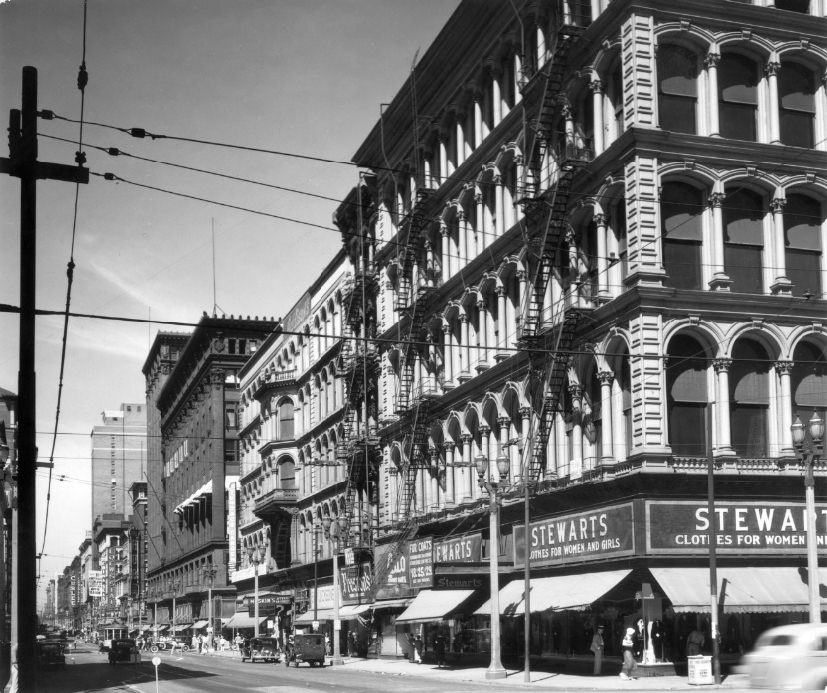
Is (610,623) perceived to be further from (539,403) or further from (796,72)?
(796,72)

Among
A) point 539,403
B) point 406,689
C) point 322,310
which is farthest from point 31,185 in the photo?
point 322,310

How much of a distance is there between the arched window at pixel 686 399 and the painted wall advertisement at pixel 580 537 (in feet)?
9.25

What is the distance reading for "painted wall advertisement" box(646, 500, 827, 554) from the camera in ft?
122

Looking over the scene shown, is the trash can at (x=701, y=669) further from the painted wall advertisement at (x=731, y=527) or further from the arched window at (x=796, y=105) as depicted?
the arched window at (x=796, y=105)

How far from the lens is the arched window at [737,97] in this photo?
133 ft

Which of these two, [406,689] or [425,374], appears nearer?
[406,689]

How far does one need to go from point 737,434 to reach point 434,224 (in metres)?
23.4

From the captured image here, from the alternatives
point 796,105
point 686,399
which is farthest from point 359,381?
point 796,105

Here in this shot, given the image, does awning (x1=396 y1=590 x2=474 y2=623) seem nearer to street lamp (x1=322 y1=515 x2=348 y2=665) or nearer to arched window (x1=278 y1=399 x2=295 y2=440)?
street lamp (x1=322 y1=515 x2=348 y2=665)

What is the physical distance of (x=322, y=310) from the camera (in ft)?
270

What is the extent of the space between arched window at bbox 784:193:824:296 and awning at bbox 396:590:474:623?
18517 mm

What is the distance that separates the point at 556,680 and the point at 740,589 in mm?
6553

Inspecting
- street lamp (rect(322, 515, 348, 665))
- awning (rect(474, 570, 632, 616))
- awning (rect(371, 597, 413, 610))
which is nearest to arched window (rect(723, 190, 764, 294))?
awning (rect(474, 570, 632, 616))

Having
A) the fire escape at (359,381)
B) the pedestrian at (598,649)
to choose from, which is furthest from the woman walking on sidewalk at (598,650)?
the fire escape at (359,381)
